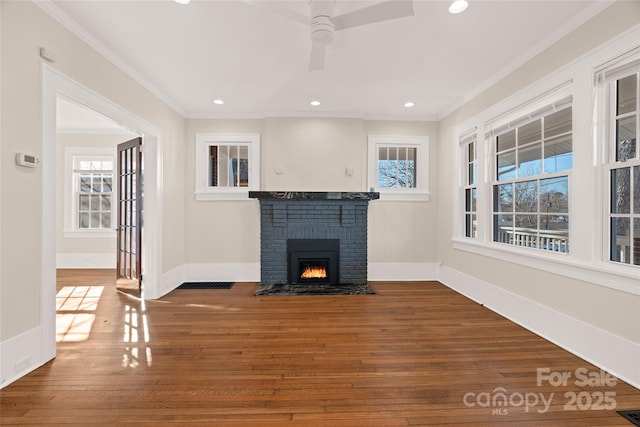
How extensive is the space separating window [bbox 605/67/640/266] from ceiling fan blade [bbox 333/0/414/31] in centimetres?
167

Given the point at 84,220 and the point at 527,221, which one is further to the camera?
the point at 84,220

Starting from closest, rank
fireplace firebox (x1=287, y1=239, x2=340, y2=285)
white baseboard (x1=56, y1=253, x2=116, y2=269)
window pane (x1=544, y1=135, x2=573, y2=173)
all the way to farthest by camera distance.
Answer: window pane (x1=544, y1=135, x2=573, y2=173) → fireplace firebox (x1=287, y1=239, x2=340, y2=285) → white baseboard (x1=56, y1=253, x2=116, y2=269)

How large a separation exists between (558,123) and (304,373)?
3132 millimetres

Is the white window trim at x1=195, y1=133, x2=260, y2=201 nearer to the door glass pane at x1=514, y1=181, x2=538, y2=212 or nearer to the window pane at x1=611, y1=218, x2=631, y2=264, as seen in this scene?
the door glass pane at x1=514, y1=181, x2=538, y2=212

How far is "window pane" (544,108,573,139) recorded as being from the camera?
8.83ft

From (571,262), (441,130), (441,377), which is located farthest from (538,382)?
(441,130)

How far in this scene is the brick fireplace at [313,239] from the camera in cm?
463

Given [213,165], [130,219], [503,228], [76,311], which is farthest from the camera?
[213,165]

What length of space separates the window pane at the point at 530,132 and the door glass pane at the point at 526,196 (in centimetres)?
45

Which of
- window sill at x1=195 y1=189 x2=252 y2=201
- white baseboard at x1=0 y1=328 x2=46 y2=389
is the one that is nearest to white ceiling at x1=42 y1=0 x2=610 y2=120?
window sill at x1=195 y1=189 x2=252 y2=201

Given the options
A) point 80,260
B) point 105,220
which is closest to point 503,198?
point 105,220

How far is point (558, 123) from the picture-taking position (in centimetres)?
277

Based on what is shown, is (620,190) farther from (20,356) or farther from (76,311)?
(76,311)

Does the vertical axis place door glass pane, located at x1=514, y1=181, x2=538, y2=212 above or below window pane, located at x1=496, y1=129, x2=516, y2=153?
below
